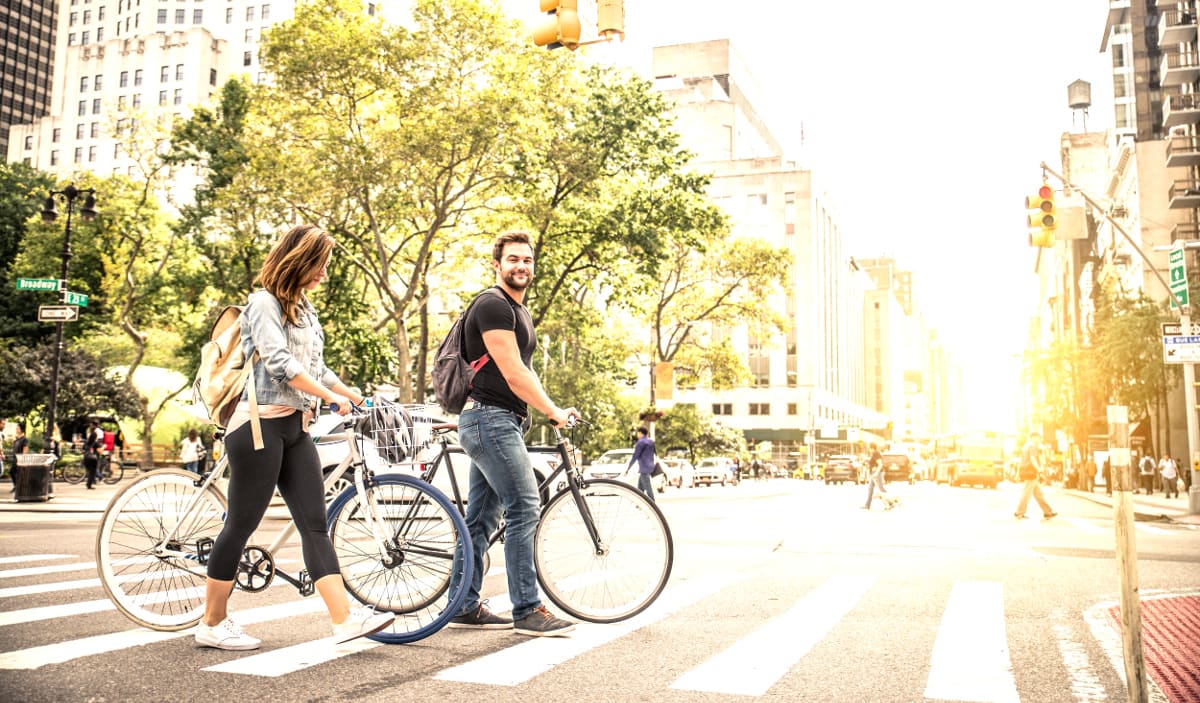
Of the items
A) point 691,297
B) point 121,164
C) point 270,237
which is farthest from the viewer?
point 121,164

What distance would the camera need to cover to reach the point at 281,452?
Answer: 4.96 metres

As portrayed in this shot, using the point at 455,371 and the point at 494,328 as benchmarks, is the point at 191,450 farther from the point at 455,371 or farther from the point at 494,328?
the point at 494,328

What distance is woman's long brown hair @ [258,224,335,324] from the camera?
4.98m

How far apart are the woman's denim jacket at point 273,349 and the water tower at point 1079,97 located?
121 meters

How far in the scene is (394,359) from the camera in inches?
1361

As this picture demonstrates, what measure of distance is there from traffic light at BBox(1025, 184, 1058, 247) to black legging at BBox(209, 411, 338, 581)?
46.6 feet

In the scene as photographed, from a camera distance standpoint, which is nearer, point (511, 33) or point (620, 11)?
point (620, 11)

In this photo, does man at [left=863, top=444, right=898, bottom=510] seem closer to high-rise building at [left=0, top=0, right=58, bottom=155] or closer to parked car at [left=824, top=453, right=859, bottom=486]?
parked car at [left=824, top=453, right=859, bottom=486]

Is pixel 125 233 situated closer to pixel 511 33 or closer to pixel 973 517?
pixel 511 33

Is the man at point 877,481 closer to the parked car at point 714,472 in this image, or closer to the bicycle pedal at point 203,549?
the bicycle pedal at point 203,549

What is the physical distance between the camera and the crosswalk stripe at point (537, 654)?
4.47m

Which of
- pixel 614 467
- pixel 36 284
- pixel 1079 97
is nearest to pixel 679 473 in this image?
pixel 614 467

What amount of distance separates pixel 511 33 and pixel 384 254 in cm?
680

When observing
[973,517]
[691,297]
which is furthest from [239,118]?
[973,517]
